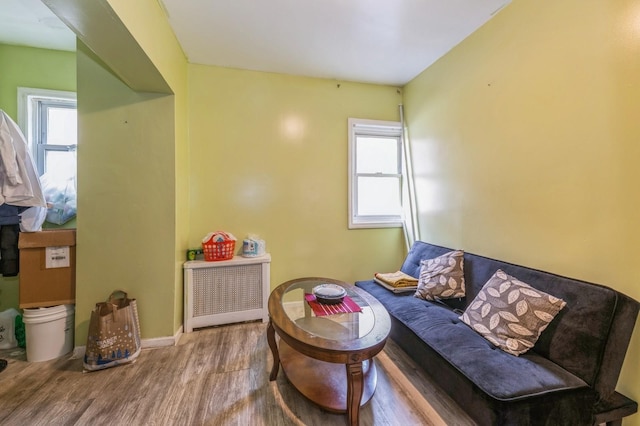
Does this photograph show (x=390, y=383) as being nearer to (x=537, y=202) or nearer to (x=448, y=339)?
(x=448, y=339)

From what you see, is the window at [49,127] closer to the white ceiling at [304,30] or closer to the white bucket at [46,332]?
the white ceiling at [304,30]

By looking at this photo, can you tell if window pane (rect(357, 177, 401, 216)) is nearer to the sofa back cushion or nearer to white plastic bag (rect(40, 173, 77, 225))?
the sofa back cushion

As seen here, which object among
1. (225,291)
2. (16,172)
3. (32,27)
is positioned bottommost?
(225,291)

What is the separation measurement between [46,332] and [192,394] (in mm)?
1317

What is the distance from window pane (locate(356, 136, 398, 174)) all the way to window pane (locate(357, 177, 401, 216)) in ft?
0.41

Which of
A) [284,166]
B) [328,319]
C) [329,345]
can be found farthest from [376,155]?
[329,345]

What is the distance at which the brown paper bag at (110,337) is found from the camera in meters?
1.81

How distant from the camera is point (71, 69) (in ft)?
7.98

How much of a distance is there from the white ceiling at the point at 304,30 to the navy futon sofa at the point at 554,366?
209 centimetres

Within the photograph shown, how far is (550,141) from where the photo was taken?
1684 mm

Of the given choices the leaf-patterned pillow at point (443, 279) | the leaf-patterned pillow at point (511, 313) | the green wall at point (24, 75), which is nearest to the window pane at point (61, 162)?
the green wall at point (24, 75)

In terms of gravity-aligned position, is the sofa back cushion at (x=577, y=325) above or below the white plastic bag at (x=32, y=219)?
below

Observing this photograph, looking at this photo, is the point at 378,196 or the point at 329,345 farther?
the point at 378,196

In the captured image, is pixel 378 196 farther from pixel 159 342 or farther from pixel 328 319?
pixel 159 342
